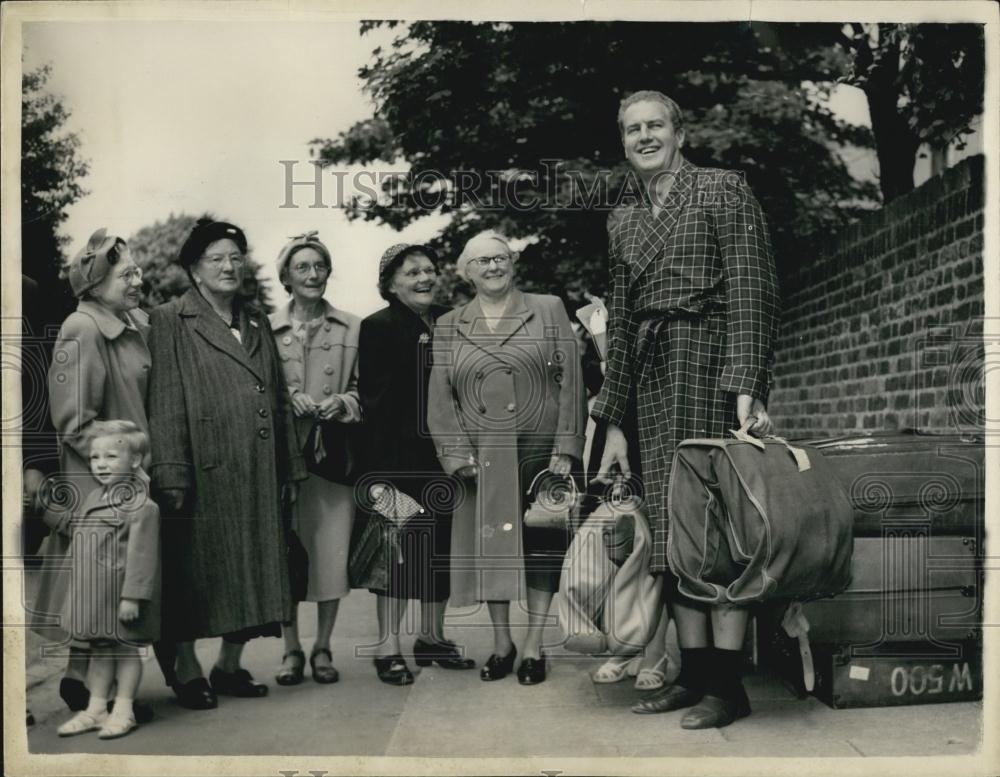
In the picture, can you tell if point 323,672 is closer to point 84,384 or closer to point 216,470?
point 216,470

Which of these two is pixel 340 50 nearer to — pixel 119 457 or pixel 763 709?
pixel 119 457

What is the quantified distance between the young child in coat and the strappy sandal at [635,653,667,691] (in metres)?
1.98

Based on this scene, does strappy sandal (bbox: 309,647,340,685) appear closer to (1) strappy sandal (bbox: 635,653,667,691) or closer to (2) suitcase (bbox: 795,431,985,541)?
(1) strappy sandal (bbox: 635,653,667,691)

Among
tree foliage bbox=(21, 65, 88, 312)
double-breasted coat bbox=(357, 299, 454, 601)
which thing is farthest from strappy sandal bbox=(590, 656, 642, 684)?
tree foliage bbox=(21, 65, 88, 312)

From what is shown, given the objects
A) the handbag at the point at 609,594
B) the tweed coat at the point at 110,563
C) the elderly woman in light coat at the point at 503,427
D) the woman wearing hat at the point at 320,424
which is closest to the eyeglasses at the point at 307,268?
the woman wearing hat at the point at 320,424

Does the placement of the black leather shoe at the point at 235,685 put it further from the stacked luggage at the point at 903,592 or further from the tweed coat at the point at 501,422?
the stacked luggage at the point at 903,592

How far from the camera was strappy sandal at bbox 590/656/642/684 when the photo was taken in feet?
17.0

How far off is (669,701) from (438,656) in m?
1.11

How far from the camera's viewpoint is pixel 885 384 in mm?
6762

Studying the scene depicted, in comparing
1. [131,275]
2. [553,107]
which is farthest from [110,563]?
[553,107]

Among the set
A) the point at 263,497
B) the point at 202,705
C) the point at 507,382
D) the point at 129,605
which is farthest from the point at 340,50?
the point at 202,705

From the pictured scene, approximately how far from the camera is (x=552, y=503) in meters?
5.30

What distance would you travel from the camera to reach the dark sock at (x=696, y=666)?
4773 mm

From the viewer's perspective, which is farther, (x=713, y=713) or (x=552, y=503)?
(x=552, y=503)
